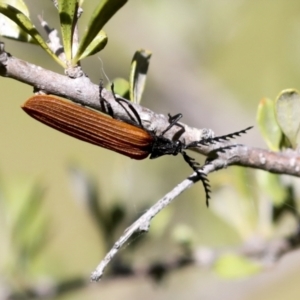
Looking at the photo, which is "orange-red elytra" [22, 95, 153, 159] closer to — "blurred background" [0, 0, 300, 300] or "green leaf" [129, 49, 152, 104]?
"green leaf" [129, 49, 152, 104]

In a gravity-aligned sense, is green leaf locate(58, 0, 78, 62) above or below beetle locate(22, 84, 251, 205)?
above

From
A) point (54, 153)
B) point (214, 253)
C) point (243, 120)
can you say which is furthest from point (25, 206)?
point (54, 153)

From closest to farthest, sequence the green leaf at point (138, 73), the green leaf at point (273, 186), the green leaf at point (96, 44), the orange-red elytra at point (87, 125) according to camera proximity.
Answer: the green leaf at point (96, 44), the green leaf at point (138, 73), the orange-red elytra at point (87, 125), the green leaf at point (273, 186)

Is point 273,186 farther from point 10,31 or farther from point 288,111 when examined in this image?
point 10,31

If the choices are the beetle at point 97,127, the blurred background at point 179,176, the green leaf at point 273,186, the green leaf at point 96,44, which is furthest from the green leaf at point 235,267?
the green leaf at point 96,44

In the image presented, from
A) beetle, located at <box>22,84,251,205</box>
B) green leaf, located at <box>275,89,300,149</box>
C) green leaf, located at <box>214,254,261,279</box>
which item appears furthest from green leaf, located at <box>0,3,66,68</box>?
green leaf, located at <box>214,254,261,279</box>

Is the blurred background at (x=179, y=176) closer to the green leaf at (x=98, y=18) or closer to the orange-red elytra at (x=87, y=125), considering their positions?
the orange-red elytra at (x=87, y=125)

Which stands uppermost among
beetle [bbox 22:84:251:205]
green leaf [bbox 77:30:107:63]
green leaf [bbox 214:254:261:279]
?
green leaf [bbox 77:30:107:63]
